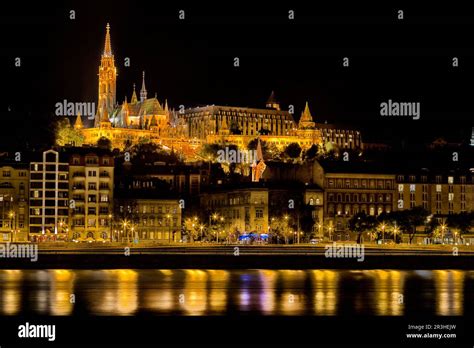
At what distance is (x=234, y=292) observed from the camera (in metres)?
62.2

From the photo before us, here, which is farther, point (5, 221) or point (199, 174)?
point (199, 174)

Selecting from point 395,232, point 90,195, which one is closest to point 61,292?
point 395,232

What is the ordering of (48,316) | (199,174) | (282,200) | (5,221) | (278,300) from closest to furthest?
(48,316), (278,300), (5,221), (282,200), (199,174)

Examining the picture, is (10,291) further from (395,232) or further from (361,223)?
(361,223)

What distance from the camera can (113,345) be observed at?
4119 cm

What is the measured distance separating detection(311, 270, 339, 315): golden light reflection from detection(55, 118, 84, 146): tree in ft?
340

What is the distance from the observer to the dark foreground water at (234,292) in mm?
53469

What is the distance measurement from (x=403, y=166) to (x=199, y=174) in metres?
28.1

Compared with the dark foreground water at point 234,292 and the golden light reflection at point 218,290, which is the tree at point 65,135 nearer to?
the dark foreground water at point 234,292

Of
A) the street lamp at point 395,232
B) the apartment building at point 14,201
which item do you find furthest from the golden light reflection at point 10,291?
the street lamp at point 395,232

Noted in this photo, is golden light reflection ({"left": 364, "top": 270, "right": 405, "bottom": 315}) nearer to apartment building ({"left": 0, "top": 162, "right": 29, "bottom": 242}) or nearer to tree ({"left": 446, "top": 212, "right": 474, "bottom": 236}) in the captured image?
tree ({"left": 446, "top": 212, "right": 474, "bottom": 236})

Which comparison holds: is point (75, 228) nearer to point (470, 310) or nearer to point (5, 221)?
point (5, 221)

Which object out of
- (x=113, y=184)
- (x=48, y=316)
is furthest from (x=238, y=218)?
(x=48, y=316)

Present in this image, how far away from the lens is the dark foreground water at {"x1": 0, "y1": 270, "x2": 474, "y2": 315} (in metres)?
53.5
